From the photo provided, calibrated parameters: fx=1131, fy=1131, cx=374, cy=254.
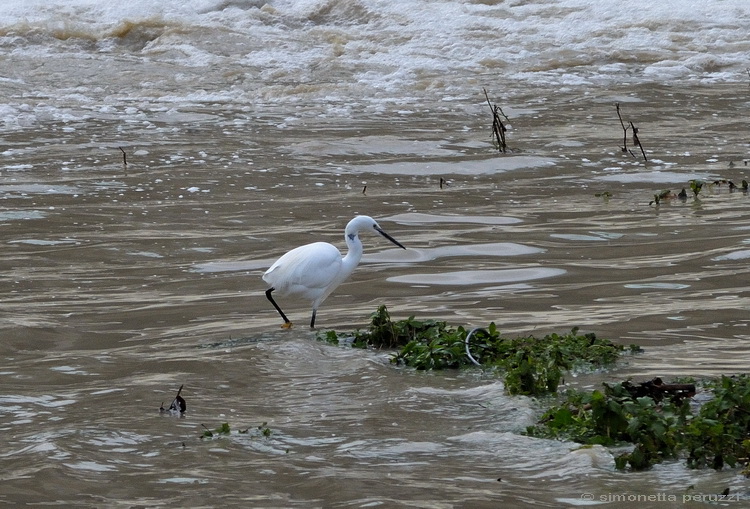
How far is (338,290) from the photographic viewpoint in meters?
7.39

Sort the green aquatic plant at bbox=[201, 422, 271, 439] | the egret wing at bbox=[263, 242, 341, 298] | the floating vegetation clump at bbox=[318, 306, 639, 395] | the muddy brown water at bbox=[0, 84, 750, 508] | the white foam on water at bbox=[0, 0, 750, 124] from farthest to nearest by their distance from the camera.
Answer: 1. the white foam on water at bbox=[0, 0, 750, 124]
2. the egret wing at bbox=[263, 242, 341, 298]
3. the floating vegetation clump at bbox=[318, 306, 639, 395]
4. the green aquatic plant at bbox=[201, 422, 271, 439]
5. the muddy brown water at bbox=[0, 84, 750, 508]

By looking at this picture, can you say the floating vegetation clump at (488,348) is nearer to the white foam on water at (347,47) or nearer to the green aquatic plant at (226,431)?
the green aquatic plant at (226,431)

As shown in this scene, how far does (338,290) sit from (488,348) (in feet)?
7.07

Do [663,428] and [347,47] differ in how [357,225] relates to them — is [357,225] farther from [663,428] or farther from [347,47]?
[347,47]

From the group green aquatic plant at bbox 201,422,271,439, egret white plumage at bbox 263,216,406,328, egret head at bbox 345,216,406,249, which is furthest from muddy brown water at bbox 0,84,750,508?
egret head at bbox 345,216,406,249

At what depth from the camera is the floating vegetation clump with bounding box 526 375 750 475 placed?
3789 millimetres

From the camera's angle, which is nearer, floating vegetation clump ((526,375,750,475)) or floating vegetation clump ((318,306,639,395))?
floating vegetation clump ((526,375,750,475))

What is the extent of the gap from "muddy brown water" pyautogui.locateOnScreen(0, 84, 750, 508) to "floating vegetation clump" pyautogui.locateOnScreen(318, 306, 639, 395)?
0.40ft

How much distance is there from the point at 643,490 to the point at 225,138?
954cm

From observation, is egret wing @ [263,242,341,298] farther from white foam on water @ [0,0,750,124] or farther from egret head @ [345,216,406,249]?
white foam on water @ [0,0,750,124]

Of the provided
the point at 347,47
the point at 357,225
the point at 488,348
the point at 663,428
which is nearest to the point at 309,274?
the point at 357,225

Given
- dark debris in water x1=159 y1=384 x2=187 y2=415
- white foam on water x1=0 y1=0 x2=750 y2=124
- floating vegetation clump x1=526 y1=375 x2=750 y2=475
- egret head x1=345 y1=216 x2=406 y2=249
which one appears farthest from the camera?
white foam on water x1=0 y1=0 x2=750 y2=124

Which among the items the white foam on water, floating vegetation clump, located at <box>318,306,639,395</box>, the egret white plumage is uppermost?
the white foam on water

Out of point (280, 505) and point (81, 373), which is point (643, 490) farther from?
point (81, 373)
